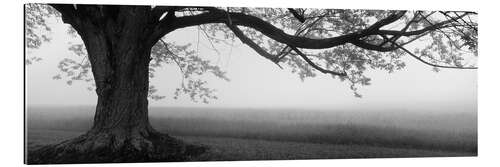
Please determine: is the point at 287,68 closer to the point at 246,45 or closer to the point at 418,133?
the point at 246,45

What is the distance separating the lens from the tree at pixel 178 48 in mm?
9477

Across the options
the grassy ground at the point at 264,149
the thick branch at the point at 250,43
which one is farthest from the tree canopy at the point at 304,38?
the grassy ground at the point at 264,149

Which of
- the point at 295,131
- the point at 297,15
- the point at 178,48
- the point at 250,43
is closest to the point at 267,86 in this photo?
the point at 250,43

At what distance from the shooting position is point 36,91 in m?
9.38

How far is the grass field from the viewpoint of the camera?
949 centimetres

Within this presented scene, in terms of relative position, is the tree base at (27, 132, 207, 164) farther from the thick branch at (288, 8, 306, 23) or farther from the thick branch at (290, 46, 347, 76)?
the thick branch at (288, 8, 306, 23)

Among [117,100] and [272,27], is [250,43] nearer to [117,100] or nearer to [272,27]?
[272,27]

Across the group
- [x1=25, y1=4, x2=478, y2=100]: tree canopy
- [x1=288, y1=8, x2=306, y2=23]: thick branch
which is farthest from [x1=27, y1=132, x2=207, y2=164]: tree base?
[x1=288, y1=8, x2=306, y2=23]: thick branch

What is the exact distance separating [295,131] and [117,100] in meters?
2.23

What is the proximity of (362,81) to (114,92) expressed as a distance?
10.2 feet

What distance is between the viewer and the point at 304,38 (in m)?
10.1

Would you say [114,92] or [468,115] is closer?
[114,92]

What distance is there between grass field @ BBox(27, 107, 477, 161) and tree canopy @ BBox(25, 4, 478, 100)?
36 centimetres

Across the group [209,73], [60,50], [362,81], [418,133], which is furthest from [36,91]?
[418,133]
